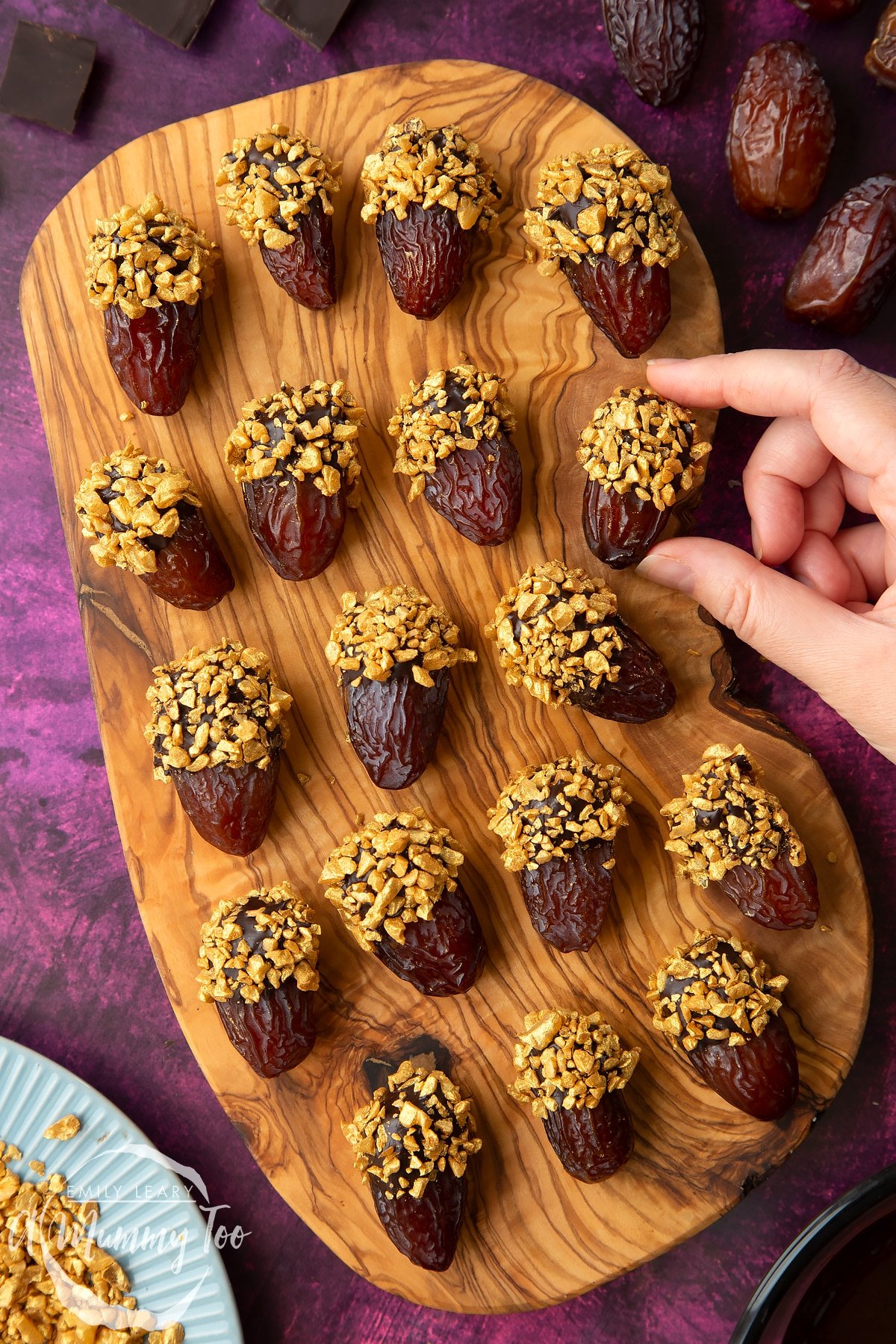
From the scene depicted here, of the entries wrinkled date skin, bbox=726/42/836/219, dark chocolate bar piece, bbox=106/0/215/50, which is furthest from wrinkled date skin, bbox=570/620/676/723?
dark chocolate bar piece, bbox=106/0/215/50

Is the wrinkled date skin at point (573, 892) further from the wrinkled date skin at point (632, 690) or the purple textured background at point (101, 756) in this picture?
the purple textured background at point (101, 756)

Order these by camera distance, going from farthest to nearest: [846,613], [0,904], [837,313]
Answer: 1. [0,904]
2. [837,313]
3. [846,613]

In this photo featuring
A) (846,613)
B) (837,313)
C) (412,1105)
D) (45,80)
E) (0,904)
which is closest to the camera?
(846,613)

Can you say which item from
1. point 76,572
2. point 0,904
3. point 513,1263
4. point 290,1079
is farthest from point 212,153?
point 513,1263

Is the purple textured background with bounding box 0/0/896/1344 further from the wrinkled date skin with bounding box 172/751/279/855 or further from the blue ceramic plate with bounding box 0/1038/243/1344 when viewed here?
the wrinkled date skin with bounding box 172/751/279/855

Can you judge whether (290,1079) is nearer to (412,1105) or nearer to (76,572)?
(412,1105)

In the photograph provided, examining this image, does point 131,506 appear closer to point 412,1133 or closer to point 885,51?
point 412,1133
